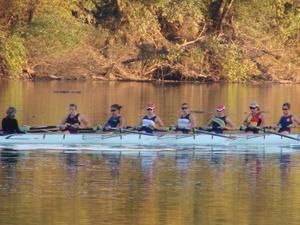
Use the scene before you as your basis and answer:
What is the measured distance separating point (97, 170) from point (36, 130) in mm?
6586

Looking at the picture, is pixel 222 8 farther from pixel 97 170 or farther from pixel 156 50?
pixel 97 170

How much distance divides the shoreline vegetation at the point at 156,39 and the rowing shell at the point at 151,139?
33503mm

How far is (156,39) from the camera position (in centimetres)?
7088

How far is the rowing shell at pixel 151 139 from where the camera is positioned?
3094cm

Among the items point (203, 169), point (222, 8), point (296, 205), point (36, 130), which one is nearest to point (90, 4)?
point (222, 8)

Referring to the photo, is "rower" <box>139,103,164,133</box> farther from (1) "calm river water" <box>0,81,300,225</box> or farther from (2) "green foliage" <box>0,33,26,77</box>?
(2) "green foliage" <box>0,33,26,77</box>

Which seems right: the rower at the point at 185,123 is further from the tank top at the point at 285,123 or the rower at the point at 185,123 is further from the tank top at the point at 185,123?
the tank top at the point at 285,123

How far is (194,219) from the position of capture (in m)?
19.3

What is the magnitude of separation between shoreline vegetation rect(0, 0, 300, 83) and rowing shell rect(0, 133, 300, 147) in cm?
3350

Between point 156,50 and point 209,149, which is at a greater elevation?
point 156,50

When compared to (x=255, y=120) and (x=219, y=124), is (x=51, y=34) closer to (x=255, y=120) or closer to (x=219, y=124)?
(x=255, y=120)

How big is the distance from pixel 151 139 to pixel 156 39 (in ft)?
129

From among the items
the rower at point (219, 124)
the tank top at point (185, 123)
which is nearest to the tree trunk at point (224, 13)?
the rower at point (219, 124)

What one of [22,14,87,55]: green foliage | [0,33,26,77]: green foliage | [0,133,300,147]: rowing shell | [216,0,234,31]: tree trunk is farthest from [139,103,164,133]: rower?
[216,0,234,31]: tree trunk
